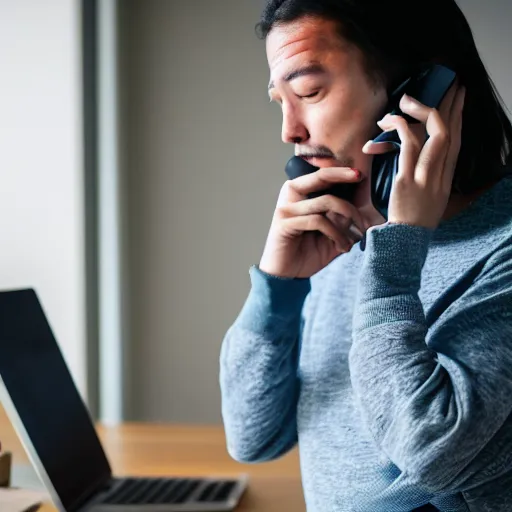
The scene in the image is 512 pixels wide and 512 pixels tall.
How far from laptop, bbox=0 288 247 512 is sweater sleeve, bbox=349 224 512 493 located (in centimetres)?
43

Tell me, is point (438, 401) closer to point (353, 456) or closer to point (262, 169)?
point (353, 456)

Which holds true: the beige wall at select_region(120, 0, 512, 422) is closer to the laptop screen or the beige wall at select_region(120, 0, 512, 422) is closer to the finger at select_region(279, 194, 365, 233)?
the laptop screen

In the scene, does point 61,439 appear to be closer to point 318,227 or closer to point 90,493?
point 90,493

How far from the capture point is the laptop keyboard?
117 cm

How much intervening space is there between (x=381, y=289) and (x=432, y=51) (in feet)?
1.10

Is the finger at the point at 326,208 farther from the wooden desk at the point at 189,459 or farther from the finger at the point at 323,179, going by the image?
the wooden desk at the point at 189,459

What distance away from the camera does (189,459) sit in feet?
4.76

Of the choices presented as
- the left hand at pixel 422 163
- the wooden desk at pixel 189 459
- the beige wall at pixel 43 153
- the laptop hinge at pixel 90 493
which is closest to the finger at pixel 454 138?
the left hand at pixel 422 163

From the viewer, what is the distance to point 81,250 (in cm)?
192

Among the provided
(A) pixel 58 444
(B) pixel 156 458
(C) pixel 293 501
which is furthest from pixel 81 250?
(C) pixel 293 501

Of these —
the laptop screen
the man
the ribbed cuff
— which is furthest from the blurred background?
the ribbed cuff

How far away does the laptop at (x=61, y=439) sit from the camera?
112 centimetres

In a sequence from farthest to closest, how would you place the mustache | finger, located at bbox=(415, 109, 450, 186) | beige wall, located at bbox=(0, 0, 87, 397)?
1. beige wall, located at bbox=(0, 0, 87, 397)
2. the mustache
3. finger, located at bbox=(415, 109, 450, 186)

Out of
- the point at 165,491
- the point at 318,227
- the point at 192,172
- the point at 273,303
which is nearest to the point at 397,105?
the point at 318,227
